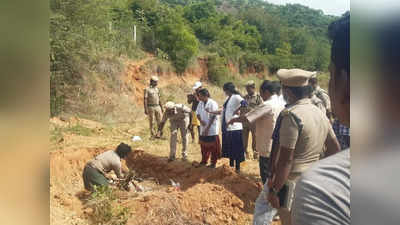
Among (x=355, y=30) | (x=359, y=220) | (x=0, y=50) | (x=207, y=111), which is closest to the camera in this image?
(x=0, y=50)

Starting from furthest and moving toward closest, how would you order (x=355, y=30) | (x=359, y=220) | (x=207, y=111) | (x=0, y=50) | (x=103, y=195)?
(x=207, y=111) < (x=103, y=195) < (x=355, y=30) < (x=359, y=220) < (x=0, y=50)

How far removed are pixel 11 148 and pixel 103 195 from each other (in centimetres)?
119

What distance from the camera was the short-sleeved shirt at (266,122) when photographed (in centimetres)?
350

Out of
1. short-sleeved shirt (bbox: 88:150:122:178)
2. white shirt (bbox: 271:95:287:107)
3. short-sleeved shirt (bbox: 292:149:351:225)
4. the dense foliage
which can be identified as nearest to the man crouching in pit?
short-sleeved shirt (bbox: 88:150:122:178)

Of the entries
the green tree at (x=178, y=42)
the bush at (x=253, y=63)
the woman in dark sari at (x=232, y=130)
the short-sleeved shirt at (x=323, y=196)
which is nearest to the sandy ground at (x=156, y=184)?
the woman in dark sari at (x=232, y=130)

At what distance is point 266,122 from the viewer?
3561 mm

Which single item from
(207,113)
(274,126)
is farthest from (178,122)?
(274,126)

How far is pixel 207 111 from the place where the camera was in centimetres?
408

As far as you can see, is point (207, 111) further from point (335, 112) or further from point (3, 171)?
point (3, 171)

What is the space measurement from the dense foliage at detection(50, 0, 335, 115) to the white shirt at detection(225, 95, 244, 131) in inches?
11.1

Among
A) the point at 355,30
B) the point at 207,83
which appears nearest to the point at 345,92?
the point at 355,30

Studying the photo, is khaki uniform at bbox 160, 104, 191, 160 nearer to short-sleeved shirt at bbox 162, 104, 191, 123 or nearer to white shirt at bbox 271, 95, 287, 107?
short-sleeved shirt at bbox 162, 104, 191, 123

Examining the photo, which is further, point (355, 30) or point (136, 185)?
point (136, 185)

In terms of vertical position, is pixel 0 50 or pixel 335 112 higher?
pixel 0 50
